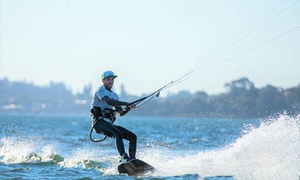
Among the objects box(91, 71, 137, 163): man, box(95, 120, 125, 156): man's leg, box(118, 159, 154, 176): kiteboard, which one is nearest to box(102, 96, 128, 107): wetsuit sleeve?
box(91, 71, 137, 163): man

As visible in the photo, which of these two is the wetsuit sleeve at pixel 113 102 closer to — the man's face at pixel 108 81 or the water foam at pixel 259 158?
the man's face at pixel 108 81

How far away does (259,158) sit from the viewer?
38.6 feet

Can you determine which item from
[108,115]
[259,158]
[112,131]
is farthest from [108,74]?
[259,158]

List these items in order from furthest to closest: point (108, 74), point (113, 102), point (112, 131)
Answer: point (112, 131) < point (108, 74) < point (113, 102)

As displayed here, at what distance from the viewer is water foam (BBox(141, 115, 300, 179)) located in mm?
11172

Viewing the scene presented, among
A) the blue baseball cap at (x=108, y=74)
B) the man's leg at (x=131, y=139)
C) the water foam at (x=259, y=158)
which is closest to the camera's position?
the water foam at (x=259, y=158)

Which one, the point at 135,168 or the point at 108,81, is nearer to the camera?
the point at 108,81

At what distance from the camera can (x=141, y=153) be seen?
16.0m

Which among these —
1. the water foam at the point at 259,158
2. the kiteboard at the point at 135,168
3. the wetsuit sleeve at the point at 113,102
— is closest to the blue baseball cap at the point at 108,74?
the wetsuit sleeve at the point at 113,102

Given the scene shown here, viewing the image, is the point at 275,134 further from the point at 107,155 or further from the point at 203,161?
the point at 107,155

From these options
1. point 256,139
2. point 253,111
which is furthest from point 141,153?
point 253,111

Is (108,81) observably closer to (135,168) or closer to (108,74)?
(108,74)

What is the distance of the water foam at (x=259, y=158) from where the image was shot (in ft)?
36.7

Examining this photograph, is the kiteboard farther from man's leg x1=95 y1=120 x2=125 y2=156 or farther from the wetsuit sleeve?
the wetsuit sleeve
